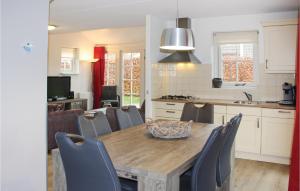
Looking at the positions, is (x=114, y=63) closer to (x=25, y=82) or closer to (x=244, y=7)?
(x=244, y=7)

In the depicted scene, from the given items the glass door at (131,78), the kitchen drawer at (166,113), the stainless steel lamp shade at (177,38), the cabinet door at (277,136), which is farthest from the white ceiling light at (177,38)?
the glass door at (131,78)

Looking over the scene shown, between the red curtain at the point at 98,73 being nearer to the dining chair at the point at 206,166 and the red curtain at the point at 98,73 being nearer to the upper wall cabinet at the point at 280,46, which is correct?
the upper wall cabinet at the point at 280,46

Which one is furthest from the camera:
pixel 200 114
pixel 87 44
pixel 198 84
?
pixel 87 44

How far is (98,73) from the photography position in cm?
936

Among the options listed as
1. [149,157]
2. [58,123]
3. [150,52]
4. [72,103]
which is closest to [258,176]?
[149,157]

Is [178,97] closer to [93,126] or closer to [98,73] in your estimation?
[93,126]

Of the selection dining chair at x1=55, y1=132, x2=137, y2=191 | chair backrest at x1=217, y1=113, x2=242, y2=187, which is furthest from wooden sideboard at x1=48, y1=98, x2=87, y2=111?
dining chair at x1=55, y1=132, x2=137, y2=191

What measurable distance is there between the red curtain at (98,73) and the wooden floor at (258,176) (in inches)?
209

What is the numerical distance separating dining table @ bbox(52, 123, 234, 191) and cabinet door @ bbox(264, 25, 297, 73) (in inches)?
91.6

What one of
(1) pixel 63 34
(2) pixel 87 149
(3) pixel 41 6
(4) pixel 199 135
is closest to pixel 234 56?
(4) pixel 199 135

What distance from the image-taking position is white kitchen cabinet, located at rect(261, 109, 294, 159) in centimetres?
443

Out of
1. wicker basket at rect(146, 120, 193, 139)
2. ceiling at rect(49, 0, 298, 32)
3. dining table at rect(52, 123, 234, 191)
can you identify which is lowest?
dining table at rect(52, 123, 234, 191)

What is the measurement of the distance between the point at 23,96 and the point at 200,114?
2.20 m

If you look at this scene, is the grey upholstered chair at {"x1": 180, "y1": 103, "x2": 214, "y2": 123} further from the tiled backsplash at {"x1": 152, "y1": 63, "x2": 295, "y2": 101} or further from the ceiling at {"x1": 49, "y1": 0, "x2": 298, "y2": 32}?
the tiled backsplash at {"x1": 152, "y1": 63, "x2": 295, "y2": 101}
